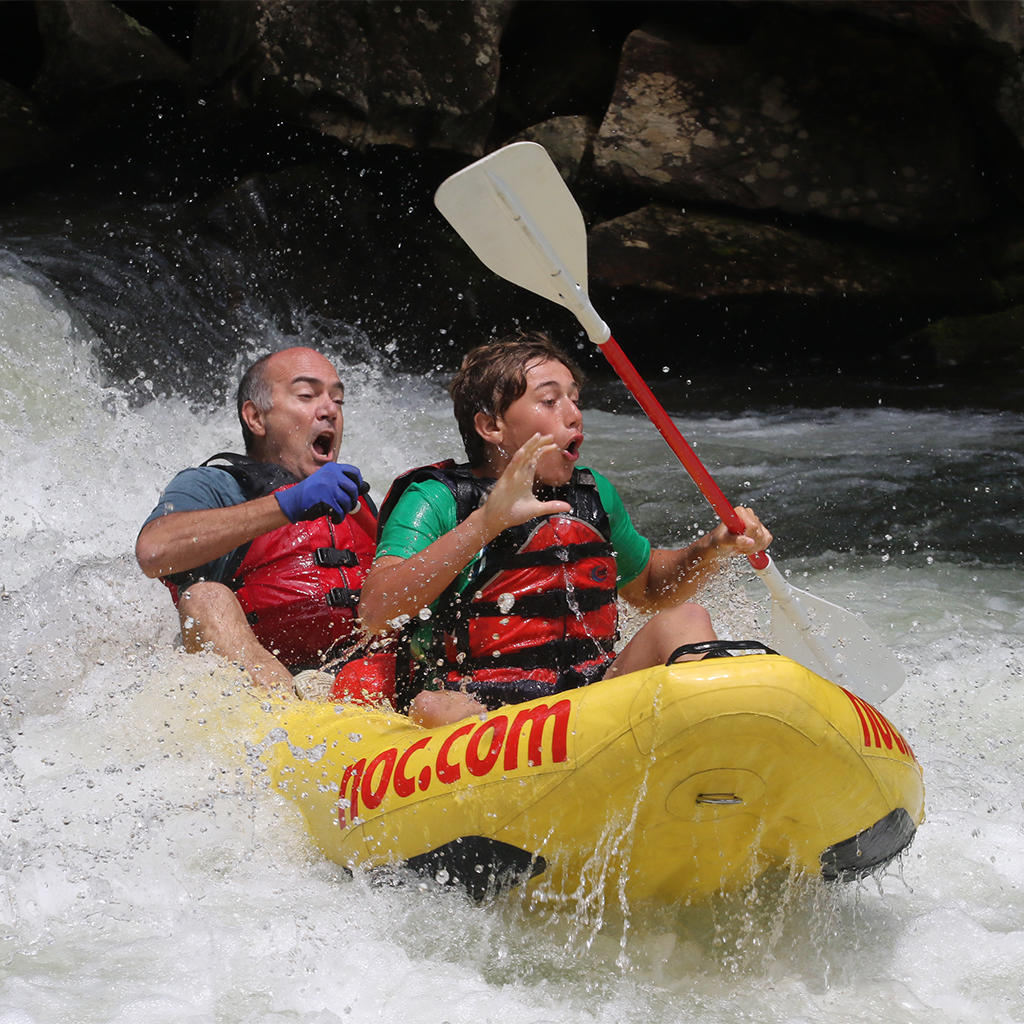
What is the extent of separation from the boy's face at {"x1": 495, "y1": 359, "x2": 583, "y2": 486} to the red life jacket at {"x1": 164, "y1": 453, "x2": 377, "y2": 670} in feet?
2.18

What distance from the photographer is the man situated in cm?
250

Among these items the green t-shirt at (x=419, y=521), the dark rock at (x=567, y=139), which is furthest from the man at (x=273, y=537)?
the dark rock at (x=567, y=139)

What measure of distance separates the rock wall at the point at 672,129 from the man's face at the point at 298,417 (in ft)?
13.5

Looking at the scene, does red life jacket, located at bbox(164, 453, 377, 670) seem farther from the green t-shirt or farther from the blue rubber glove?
the green t-shirt

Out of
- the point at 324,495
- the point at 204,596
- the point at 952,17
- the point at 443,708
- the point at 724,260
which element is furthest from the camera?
the point at 724,260

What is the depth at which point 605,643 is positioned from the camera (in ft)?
7.07

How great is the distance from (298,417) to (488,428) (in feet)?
3.04

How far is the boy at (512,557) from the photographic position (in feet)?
6.39

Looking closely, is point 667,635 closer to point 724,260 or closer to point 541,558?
point 541,558

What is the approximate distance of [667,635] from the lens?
73.2 inches

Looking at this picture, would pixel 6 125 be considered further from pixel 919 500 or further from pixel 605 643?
pixel 605 643

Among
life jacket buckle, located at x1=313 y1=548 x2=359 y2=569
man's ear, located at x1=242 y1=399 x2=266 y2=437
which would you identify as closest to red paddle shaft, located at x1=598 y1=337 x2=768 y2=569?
life jacket buckle, located at x1=313 y1=548 x2=359 y2=569

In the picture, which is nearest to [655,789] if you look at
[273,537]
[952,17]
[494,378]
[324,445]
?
[494,378]

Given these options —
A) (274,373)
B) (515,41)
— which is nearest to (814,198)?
(515,41)
